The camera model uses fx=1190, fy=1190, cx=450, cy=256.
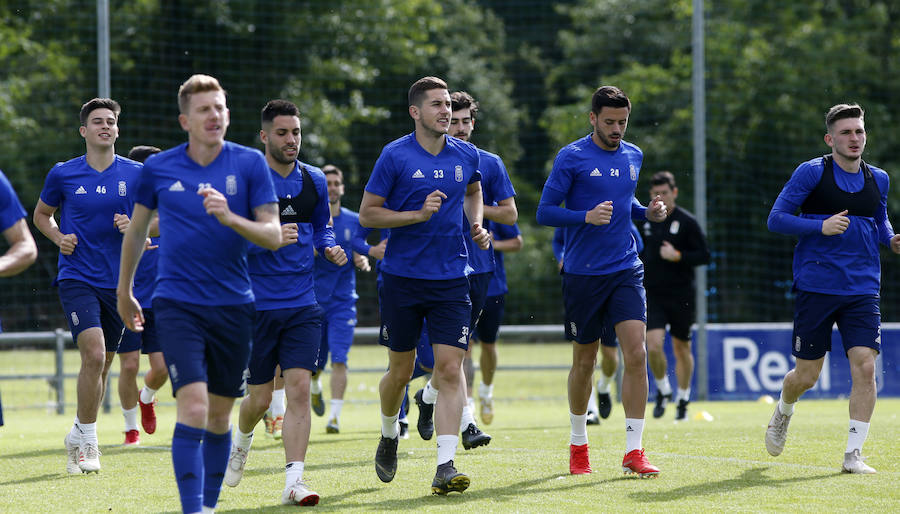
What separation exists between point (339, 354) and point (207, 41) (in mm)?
11695

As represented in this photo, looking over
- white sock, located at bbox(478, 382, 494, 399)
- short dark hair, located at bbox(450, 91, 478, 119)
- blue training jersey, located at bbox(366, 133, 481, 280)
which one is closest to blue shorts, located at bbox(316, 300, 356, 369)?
white sock, located at bbox(478, 382, 494, 399)

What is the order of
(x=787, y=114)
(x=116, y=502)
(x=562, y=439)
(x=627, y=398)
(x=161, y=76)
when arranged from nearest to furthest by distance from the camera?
1. (x=116, y=502)
2. (x=627, y=398)
3. (x=562, y=439)
4. (x=161, y=76)
5. (x=787, y=114)

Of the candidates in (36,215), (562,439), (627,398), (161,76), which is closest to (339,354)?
(562,439)

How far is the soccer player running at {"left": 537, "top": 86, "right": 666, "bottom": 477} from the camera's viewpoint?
7.66 metres

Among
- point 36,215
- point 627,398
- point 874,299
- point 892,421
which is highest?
point 36,215

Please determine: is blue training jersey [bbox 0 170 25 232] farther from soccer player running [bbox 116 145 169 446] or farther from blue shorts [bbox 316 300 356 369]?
blue shorts [bbox 316 300 356 369]

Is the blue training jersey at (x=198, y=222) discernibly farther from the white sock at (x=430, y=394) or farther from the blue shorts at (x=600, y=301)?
the white sock at (x=430, y=394)

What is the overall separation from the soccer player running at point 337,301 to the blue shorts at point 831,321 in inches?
178

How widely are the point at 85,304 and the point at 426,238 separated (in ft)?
8.88

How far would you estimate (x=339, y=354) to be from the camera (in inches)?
453

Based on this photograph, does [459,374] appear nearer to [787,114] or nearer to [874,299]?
[874,299]

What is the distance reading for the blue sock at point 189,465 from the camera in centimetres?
526

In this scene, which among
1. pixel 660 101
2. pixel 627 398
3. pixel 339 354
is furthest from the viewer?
pixel 660 101

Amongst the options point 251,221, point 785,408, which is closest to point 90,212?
point 251,221
